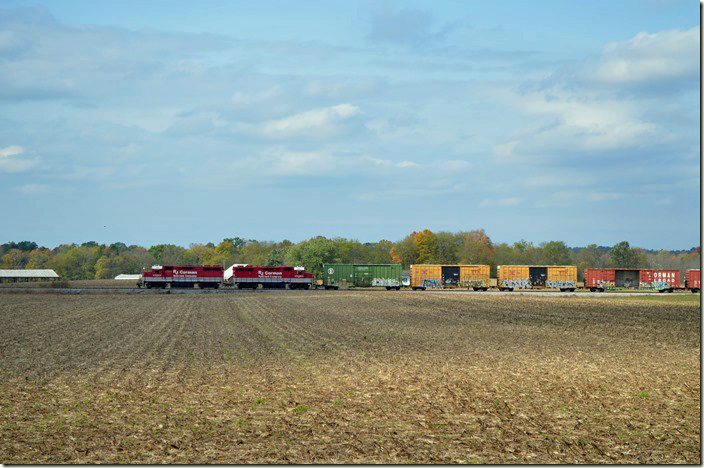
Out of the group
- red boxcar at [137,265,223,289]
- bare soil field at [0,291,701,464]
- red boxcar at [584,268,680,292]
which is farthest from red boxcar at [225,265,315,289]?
bare soil field at [0,291,701,464]

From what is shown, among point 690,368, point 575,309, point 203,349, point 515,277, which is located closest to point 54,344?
point 203,349

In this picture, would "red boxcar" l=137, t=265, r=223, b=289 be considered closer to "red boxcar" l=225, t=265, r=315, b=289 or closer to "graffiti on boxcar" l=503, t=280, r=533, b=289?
"red boxcar" l=225, t=265, r=315, b=289

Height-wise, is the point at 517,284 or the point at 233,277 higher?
the point at 233,277

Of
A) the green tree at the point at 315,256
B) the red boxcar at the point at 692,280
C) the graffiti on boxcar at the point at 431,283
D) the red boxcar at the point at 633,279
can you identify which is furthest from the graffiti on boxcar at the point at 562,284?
the green tree at the point at 315,256

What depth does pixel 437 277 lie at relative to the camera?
10675 cm

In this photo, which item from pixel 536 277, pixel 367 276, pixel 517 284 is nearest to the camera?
pixel 517 284

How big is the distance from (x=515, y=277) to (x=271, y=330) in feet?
237

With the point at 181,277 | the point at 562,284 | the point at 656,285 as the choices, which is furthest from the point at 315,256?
the point at 656,285

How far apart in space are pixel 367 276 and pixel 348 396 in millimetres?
89890

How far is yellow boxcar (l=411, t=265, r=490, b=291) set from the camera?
107 m

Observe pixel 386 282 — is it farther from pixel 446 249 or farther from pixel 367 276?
pixel 446 249

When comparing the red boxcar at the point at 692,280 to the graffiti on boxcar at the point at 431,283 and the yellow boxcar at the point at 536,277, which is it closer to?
the yellow boxcar at the point at 536,277

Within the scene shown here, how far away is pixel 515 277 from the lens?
107 meters

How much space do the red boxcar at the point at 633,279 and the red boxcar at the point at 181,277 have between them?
51302 mm
